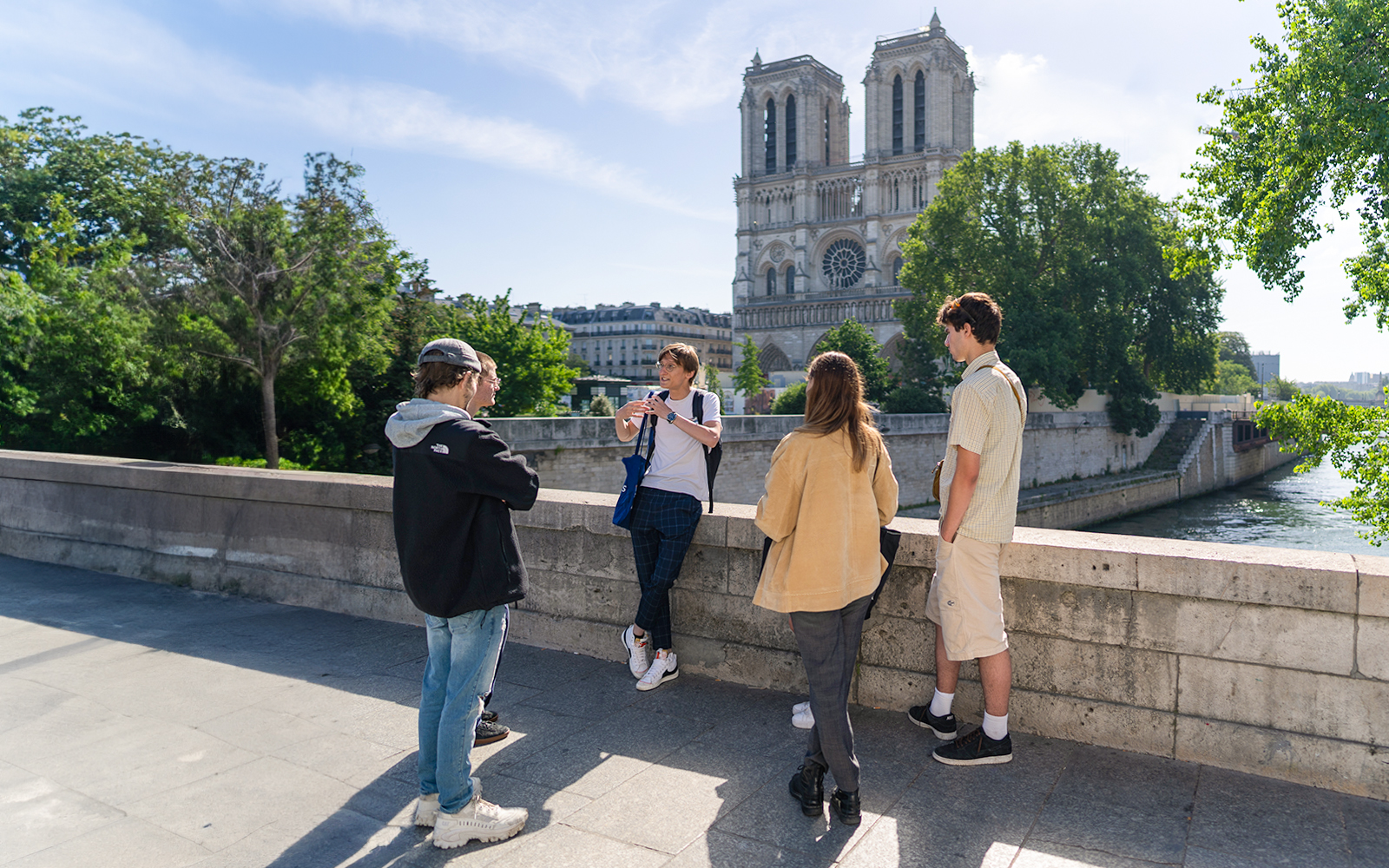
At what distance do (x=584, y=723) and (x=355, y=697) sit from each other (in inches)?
45.6

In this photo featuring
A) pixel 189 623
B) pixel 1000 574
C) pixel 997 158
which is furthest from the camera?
pixel 997 158

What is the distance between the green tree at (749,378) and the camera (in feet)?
200

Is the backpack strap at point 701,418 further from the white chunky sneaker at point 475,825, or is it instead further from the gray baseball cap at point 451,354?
the white chunky sneaker at point 475,825

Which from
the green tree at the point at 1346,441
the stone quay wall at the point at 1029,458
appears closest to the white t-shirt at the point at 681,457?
the green tree at the point at 1346,441

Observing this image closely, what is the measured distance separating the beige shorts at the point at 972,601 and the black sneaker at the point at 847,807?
2.47 feet

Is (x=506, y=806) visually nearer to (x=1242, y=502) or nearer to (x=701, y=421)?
(x=701, y=421)

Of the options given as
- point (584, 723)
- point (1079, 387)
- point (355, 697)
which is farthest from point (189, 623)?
point (1079, 387)

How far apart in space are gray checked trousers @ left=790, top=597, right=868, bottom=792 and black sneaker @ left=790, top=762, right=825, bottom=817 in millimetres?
64

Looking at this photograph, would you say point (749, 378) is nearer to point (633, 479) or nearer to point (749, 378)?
point (749, 378)

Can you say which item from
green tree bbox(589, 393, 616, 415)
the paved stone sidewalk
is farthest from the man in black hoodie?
green tree bbox(589, 393, 616, 415)

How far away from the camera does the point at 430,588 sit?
9.16ft

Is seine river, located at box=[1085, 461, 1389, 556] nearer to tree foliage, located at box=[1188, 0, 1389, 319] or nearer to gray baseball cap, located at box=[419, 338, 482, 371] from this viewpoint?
tree foliage, located at box=[1188, 0, 1389, 319]

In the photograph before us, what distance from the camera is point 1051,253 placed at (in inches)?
1545

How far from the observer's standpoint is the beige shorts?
335 centimetres
